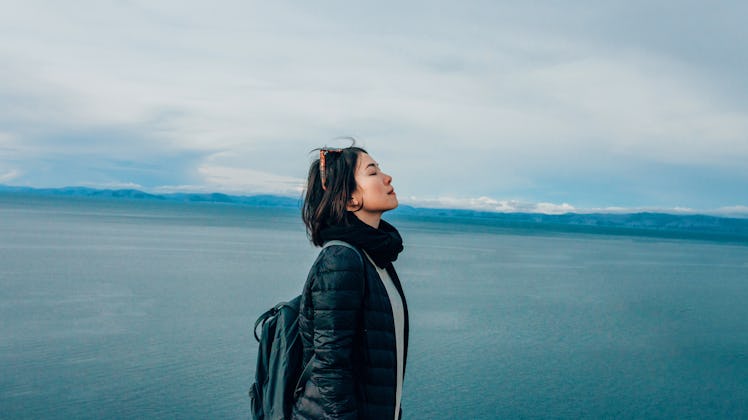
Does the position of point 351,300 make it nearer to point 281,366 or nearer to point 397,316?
point 397,316

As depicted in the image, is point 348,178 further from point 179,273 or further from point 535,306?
point 179,273

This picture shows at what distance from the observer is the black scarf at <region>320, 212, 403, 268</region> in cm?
230

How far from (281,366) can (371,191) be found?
73 centimetres

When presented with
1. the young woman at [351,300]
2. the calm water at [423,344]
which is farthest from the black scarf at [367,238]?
the calm water at [423,344]

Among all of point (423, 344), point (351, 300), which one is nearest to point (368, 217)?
point (351, 300)

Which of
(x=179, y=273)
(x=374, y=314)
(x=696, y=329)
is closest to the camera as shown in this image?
(x=374, y=314)

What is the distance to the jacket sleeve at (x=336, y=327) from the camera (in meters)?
2.19

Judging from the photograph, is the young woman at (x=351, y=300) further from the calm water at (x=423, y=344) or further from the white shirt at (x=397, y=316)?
the calm water at (x=423, y=344)

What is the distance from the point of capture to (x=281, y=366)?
236cm

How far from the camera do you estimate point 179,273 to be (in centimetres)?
1653

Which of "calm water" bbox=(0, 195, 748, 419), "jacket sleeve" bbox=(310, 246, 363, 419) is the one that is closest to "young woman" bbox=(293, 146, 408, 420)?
"jacket sleeve" bbox=(310, 246, 363, 419)

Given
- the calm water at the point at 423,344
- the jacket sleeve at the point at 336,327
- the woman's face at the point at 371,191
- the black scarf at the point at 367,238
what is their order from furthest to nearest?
the calm water at the point at 423,344
the woman's face at the point at 371,191
the black scarf at the point at 367,238
the jacket sleeve at the point at 336,327

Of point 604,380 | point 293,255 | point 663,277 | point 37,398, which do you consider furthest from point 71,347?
point 663,277

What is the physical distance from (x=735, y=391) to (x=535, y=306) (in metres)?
6.20
